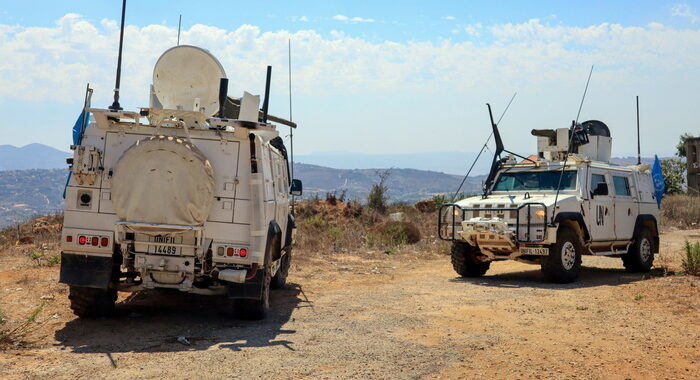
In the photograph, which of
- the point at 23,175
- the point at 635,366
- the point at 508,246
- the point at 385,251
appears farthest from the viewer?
the point at 23,175

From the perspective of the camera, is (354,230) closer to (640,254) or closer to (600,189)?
(640,254)

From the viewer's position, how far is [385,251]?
59.1 feet

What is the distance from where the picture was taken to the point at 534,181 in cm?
1355

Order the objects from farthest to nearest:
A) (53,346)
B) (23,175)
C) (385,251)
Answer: (23,175)
(385,251)
(53,346)

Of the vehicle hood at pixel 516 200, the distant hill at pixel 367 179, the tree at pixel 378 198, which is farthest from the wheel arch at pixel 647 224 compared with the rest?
the distant hill at pixel 367 179

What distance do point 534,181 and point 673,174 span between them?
36553 millimetres

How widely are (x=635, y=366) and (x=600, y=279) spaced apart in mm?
7267

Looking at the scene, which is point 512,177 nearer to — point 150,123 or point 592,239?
point 592,239

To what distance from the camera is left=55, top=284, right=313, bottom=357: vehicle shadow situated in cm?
745

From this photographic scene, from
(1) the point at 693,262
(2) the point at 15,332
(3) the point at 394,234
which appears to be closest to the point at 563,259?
(1) the point at 693,262

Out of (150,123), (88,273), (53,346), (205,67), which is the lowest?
(53,346)

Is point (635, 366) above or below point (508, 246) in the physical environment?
below

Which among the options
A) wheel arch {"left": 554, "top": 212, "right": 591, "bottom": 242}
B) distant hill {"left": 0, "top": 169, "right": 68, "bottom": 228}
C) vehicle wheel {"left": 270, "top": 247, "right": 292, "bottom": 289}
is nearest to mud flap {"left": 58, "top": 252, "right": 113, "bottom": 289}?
vehicle wheel {"left": 270, "top": 247, "right": 292, "bottom": 289}

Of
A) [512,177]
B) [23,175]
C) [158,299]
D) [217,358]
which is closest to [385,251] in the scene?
[512,177]
